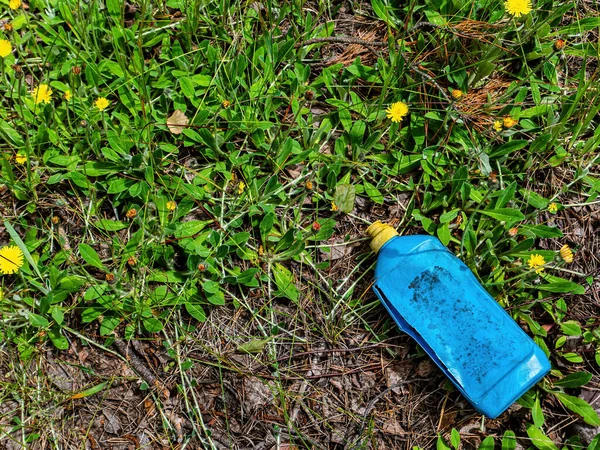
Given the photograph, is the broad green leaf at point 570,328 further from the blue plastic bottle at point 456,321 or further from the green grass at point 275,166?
the blue plastic bottle at point 456,321

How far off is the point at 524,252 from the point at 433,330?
2.08 feet

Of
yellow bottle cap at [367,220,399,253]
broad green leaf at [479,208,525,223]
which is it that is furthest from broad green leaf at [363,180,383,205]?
broad green leaf at [479,208,525,223]

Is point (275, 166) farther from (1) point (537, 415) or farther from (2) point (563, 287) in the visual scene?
(1) point (537, 415)

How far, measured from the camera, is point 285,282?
2.63m

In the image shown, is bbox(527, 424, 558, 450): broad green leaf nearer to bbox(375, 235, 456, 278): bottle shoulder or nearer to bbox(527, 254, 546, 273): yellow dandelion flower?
bbox(527, 254, 546, 273): yellow dandelion flower

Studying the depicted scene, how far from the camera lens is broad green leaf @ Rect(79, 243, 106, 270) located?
2525 millimetres

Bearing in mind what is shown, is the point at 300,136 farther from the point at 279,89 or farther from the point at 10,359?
the point at 10,359

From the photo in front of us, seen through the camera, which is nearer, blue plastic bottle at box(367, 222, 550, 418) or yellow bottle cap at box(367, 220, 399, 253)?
blue plastic bottle at box(367, 222, 550, 418)

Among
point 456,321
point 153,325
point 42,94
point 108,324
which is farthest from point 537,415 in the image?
point 42,94

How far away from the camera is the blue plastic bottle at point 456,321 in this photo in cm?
238

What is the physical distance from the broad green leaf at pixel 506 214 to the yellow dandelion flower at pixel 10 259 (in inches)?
87.2

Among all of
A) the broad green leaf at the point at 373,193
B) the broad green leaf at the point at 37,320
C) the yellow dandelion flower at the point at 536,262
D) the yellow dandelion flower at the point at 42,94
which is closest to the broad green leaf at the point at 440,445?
the yellow dandelion flower at the point at 536,262

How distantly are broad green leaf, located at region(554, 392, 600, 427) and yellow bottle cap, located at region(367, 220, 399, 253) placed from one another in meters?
1.08

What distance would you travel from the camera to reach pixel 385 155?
284 centimetres
